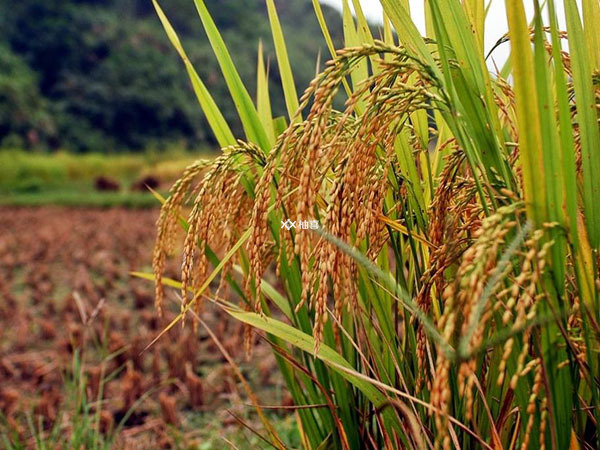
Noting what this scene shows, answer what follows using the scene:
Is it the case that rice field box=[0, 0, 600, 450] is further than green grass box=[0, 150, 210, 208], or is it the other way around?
green grass box=[0, 150, 210, 208]

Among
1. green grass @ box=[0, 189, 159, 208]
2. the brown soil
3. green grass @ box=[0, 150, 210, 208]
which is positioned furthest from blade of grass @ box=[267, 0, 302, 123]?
green grass @ box=[0, 150, 210, 208]

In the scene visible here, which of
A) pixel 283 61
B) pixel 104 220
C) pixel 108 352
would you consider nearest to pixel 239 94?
pixel 283 61

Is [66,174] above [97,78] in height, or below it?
below

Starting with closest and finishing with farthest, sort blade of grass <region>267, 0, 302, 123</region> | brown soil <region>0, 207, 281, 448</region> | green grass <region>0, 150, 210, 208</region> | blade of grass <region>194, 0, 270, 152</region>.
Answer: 1. blade of grass <region>194, 0, 270, 152</region>
2. blade of grass <region>267, 0, 302, 123</region>
3. brown soil <region>0, 207, 281, 448</region>
4. green grass <region>0, 150, 210, 208</region>

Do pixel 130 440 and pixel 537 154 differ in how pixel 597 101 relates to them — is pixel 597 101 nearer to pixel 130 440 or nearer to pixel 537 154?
pixel 537 154

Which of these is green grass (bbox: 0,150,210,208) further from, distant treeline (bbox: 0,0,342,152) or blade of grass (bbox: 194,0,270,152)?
blade of grass (bbox: 194,0,270,152)

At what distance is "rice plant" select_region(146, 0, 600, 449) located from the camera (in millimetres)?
794

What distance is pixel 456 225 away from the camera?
3.38 ft

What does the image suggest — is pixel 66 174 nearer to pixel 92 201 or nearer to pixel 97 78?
pixel 92 201

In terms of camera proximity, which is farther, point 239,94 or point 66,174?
point 66,174

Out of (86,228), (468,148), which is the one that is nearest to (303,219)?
(468,148)

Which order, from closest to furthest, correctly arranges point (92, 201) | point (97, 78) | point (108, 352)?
point (108, 352) → point (92, 201) → point (97, 78)

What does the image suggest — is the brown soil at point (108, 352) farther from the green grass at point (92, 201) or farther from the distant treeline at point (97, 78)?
the distant treeline at point (97, 78)

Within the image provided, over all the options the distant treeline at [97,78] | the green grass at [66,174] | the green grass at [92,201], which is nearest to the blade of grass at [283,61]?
the green grass at [92,201]
